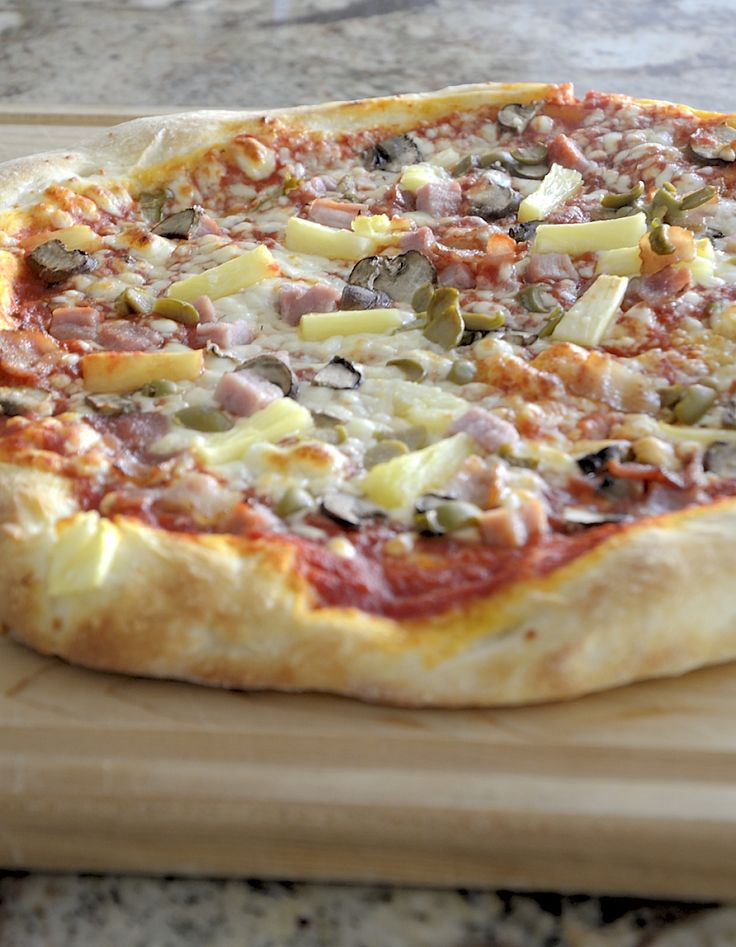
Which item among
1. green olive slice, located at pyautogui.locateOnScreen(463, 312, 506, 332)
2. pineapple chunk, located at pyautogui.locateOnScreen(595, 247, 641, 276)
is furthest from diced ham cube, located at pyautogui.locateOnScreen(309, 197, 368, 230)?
pineapple chunk, located at pyautogui.locateOnScreen(595, 247, 641, 276)

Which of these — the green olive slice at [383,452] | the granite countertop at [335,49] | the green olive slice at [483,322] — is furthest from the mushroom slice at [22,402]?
the granite countertop at [335,49]

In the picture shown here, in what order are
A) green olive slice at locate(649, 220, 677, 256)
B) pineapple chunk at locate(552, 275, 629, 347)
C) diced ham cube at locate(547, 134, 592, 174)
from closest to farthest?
pineapple chunk at locate(552, 275, 629, 347) → green olive slice at locate(649, 220, 677, 256) → diced ham cube at locate(547, 134, 592, 174)

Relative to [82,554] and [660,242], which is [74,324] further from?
[660,242]

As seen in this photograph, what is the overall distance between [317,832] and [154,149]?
2792mm

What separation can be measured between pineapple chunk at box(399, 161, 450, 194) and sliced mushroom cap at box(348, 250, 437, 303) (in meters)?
0.51

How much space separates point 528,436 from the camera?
2.90 metres

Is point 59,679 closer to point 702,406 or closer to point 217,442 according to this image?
point 217,442

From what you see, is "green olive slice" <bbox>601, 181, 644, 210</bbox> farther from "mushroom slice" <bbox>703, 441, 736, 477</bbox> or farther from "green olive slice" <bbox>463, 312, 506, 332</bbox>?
"mushroom slice" <bbox>703, 441, 736, 477</bbox>

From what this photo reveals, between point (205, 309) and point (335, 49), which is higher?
point (205, 309)

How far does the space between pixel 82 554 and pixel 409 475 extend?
0.73 meters

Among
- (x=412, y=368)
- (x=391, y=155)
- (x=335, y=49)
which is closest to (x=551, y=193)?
(x=391, y=155)

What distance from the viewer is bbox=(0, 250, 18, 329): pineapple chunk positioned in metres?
3.48

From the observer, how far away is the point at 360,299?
11.4 feet

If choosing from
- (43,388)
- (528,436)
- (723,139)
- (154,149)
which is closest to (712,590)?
(528,436)
